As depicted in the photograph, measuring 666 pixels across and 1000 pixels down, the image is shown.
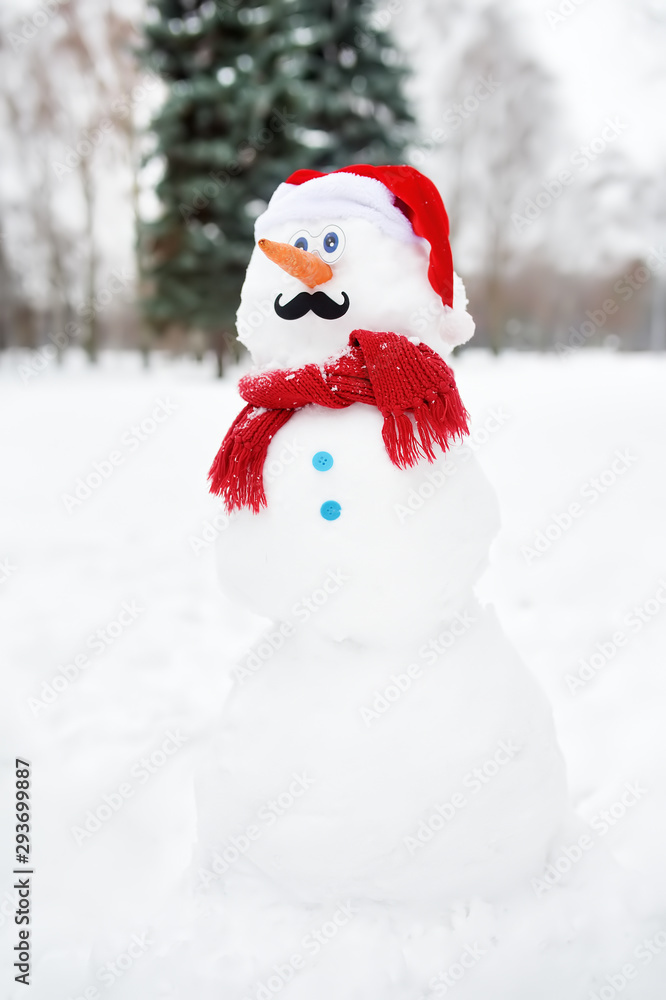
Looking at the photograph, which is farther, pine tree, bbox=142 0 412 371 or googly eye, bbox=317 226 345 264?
pine tree, bbox=142 0 412 371

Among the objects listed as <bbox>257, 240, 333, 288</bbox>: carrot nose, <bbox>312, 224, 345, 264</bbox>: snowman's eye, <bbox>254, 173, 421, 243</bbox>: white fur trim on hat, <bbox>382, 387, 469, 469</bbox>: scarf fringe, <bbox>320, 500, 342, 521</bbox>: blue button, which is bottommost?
<bbox>320, 500, 342, 521</bbox>: blue button

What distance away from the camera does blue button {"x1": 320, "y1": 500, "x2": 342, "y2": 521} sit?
136 centimetres

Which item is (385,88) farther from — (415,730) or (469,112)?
(415,730)

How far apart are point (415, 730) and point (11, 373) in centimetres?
1214

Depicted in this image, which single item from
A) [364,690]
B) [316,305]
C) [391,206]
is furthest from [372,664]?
[391,206]

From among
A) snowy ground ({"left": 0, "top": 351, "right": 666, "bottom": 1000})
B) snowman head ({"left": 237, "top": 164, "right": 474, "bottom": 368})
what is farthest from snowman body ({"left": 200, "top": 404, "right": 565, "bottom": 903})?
snowy ground ({"left": 0, "top": 351, "right": 666, "bottom": 1000})

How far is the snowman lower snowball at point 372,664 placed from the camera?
1395 millimetres

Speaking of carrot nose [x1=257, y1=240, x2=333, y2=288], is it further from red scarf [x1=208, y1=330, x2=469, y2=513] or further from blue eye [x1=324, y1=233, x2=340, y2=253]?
red scarf [x1=208, y1=330, x2=469, y2=513]

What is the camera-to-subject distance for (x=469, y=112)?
342 inches

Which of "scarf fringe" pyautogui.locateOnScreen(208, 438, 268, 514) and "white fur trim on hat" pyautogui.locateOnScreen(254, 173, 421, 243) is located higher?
"white fur trim on hat" pyautogui.locateOnScreen(254, 173, 421, 243)

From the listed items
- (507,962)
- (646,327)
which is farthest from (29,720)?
(646,327)

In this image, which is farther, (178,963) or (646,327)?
(646,327)

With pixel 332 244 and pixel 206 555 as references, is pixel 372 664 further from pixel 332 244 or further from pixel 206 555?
pixel 206 555

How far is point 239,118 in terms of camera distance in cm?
760
